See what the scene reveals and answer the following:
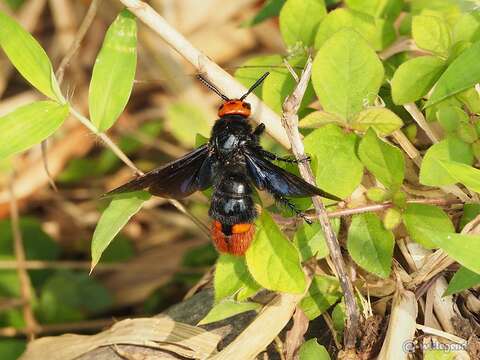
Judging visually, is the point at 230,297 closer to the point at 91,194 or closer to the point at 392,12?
the point at 392,12

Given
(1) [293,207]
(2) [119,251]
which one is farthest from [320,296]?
(2) [119,251]

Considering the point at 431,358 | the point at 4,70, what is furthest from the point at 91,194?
the point at 431,358

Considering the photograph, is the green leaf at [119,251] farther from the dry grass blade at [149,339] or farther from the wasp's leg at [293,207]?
the wasp's leg at [293,207]

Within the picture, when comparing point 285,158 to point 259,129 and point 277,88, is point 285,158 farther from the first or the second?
point 277,88

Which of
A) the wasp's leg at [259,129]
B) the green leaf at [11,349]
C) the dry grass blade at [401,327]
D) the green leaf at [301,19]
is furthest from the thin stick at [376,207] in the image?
the green leaf at [11,349]

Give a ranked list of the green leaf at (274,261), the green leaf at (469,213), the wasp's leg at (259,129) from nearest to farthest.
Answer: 1. the green leaf at (274,261)
2. the green leaf at (469,213)
3. the wasp's leg at (259,129)
